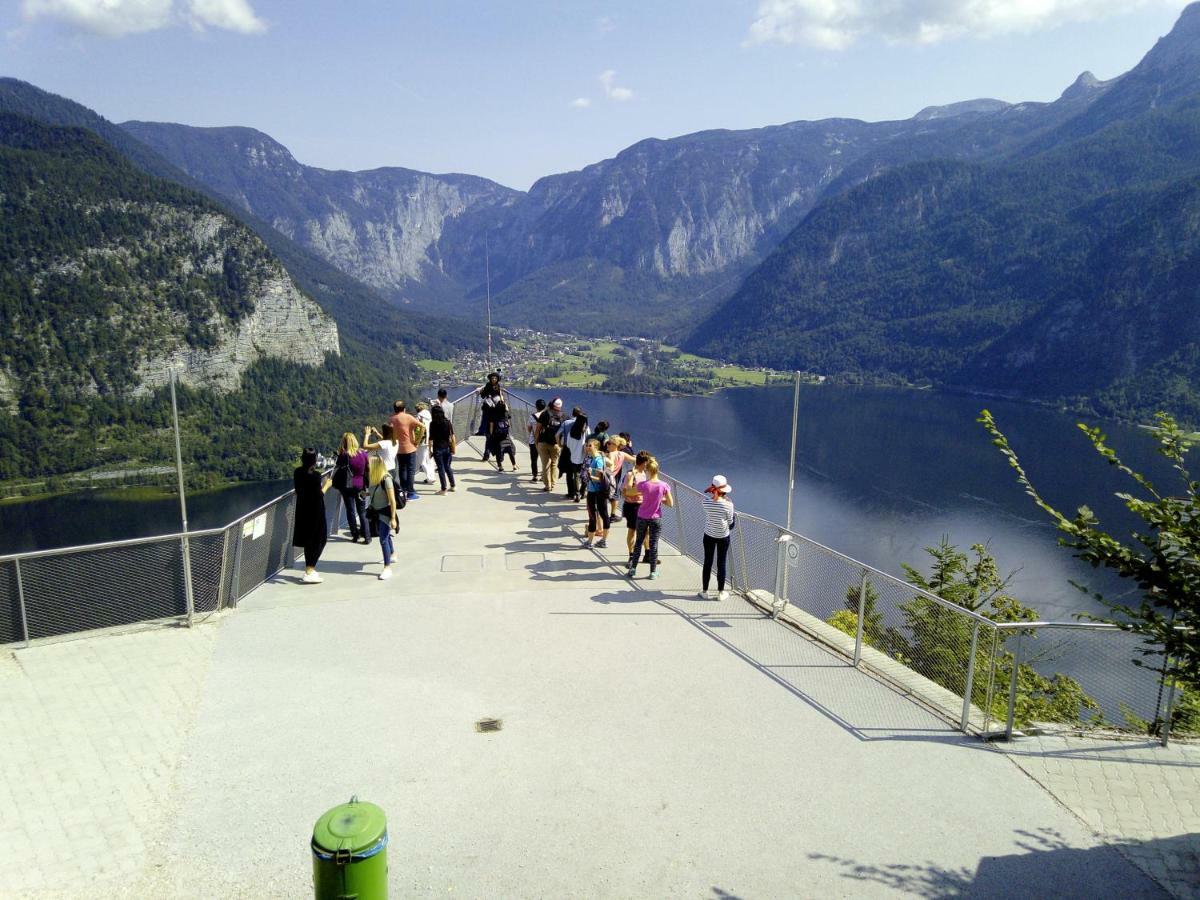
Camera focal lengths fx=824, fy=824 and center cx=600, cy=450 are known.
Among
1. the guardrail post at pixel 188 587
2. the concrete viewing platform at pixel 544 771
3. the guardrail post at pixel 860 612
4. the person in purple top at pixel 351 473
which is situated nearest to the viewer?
the concrete viewing platform at pixel 544 771

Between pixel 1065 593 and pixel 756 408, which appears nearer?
pixel 1065 593

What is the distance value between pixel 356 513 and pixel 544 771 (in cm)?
665

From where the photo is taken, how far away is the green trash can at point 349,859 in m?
3.77

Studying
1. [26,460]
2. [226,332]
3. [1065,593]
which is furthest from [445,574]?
[226,332]

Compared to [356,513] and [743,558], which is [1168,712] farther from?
[356,513]

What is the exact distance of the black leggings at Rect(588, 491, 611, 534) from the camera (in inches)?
459

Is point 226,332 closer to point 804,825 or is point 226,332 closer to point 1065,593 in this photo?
point 1065,593

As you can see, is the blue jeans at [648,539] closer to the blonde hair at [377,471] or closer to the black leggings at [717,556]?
the black leggings at [717,556]

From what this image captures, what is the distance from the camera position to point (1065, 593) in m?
53.8

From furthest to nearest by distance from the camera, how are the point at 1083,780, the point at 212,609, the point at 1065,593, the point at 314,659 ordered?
the point at 1065,593 → the point at 212,609 → the point at 314,659 → the point at 1083,780

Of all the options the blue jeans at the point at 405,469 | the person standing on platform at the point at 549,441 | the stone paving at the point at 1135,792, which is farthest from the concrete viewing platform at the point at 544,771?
the person standing on platform at the point at 549,441

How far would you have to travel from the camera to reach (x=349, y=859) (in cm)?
376

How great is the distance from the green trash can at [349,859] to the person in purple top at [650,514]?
6.63 meters

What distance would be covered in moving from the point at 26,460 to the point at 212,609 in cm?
12482
